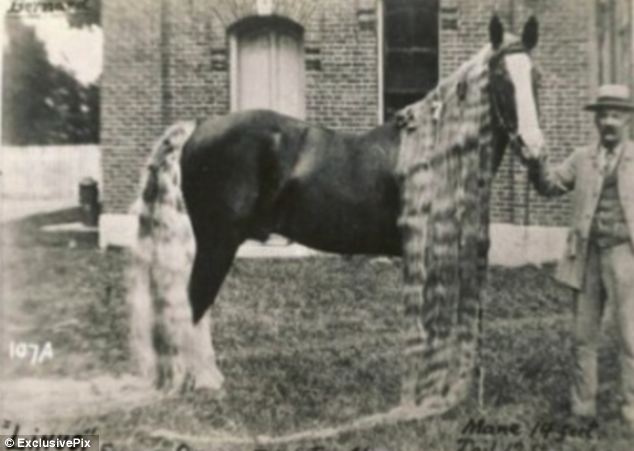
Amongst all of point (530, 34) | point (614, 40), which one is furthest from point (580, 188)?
point (614, 40)

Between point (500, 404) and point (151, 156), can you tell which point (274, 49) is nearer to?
point (151, 156)

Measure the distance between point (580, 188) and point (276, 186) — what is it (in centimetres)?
160

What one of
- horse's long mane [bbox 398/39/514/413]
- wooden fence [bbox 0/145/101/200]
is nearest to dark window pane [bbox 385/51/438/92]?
horse's long mane [bbox 398/39/514/413]

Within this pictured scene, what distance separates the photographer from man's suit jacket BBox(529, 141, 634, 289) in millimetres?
4078

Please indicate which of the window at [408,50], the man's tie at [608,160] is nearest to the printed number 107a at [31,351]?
the window at [408,50]

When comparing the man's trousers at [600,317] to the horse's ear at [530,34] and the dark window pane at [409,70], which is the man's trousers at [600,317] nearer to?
the horse's ear at [530,34]

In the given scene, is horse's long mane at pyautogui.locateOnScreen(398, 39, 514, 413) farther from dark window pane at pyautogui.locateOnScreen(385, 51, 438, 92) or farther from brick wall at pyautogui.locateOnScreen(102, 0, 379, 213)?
brick wall at pyautogui.locateOnScreen(102, 0, 379, 213)

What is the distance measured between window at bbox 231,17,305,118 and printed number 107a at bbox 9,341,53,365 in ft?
5.98

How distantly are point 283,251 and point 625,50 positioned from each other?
2.17m

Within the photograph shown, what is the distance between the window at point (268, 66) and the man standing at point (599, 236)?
4.84 feet

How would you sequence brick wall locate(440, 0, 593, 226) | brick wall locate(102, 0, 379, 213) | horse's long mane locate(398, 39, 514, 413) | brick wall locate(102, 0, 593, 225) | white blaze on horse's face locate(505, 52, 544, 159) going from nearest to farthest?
1. white blaze on horse's face locate(505, 52, 544, 159)
2. horse's long mane locate(398, 39, 514, 413)
3. brick wall locate(440, 0, 593, 226)
4. brick wall locate(102, 0, 593, 225)
5. brick wall locate(102, 0, 379, 213)

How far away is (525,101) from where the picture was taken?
13.2ft

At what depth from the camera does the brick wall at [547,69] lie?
4.32 m

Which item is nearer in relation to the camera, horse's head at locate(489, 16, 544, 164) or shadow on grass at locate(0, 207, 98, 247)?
horse's head at locate(489, 16, 544, 164)
